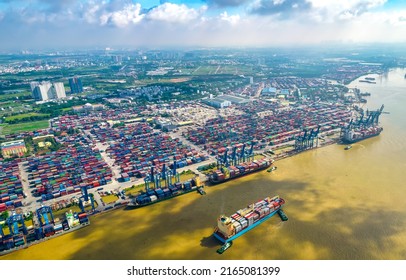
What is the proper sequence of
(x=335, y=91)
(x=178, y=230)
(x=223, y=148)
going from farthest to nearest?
(x=335, y=91)
(x=223, y=148)
(x=178, y=230)

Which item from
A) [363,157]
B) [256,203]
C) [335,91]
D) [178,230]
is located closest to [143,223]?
[178,230]

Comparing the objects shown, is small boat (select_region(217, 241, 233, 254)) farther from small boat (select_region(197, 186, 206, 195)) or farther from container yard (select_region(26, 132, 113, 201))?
container yard (select_region(26, 132, 113, 201))

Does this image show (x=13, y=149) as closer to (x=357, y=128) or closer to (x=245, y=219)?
(x=245, y=219)

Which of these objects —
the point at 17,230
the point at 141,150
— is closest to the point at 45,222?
the point at 17,230

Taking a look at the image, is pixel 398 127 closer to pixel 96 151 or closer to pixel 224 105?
pixel 224 105

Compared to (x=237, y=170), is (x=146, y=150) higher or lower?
lower

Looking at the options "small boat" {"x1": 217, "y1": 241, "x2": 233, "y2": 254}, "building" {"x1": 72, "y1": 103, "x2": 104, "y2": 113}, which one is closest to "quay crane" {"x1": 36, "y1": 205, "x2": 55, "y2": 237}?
"small boat" {"x1": 217, "y1": 241, "x2": 233, "y2": 254}
